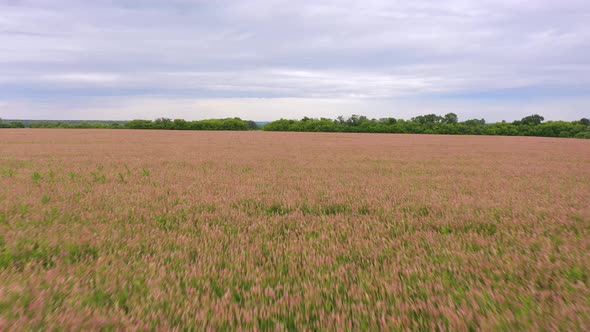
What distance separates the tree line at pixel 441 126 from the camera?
6204cm

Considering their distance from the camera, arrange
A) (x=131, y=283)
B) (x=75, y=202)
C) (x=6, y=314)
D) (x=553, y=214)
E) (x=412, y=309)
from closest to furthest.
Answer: (x=6, y=314) < (x=412, y=309) < (x=131, y=283) < (x=553, y=214) < (x=75, y=202)

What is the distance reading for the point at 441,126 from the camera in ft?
221

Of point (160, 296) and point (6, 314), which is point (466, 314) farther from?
point (6, 314)

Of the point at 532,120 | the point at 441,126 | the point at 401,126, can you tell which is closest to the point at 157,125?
the point at 401,126

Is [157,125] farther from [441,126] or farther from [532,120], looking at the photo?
[532,120]

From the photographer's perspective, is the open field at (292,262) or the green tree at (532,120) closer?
the open field at (292,262)

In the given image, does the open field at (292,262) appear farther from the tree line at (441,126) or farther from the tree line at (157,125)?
the tree line at (157,125)

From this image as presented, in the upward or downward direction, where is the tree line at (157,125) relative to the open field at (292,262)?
upward

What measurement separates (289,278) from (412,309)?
1006 millimetres

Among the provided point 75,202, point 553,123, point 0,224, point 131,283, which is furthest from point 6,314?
point 553,123

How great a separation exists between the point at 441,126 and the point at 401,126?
9.00 metres

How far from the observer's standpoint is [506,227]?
391 centimetres

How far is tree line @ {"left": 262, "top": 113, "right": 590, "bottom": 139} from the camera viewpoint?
204ft

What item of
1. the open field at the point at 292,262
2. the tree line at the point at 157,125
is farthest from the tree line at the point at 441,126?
the open field at the point at 292,262
